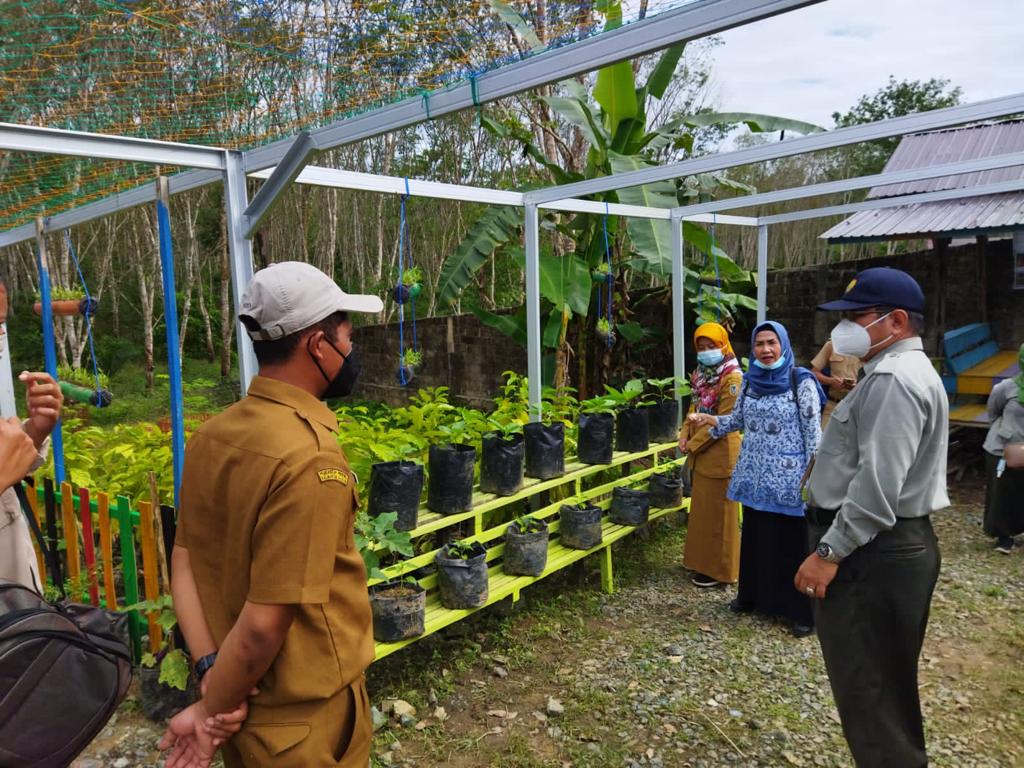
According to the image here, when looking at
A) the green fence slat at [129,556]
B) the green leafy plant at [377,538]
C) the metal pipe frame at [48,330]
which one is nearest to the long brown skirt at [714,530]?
the green leafy plant at [377,538]

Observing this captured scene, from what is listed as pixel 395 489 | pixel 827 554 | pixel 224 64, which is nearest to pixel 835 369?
pixel 827 554

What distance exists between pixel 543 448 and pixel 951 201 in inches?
264

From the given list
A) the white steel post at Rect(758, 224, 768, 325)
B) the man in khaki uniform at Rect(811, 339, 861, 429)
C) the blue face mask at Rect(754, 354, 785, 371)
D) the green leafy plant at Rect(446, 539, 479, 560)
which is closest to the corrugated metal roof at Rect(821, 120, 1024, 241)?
the white steel post at Rect(758, 224, 768, 325)

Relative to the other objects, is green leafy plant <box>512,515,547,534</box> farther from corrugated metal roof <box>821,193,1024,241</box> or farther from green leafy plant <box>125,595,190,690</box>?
corrugated metal roof <box>821,193,1024,241</box>

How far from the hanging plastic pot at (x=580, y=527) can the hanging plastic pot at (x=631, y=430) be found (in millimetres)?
728

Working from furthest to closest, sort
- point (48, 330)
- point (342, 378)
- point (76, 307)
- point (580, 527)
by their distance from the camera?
point (580, 527), point (48, 330), point (76, 307), point (342, 378)

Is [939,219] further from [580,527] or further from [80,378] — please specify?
[80,378]

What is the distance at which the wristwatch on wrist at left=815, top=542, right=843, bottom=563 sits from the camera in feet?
7.34

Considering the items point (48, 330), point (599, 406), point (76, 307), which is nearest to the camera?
point (76, 307)

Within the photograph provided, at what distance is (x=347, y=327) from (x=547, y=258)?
540 centimetres

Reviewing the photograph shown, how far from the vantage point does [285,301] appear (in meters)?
1.37

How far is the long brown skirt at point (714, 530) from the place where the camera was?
4.44 meters

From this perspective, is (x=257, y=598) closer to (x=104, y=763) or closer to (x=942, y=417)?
(x=942, y=417)

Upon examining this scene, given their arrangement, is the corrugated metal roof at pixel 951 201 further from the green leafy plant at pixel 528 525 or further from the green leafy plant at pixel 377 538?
the green leafy plant at pixel 377 538
